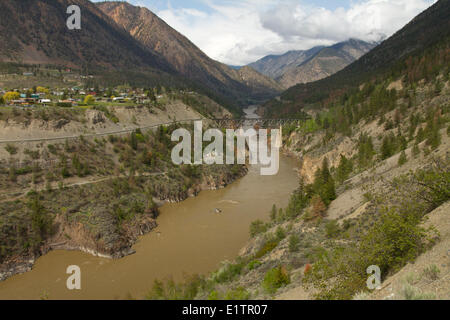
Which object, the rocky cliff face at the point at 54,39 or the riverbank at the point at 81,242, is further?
the rocky cliff face at the point at 54,39

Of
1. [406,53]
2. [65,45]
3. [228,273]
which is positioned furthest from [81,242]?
[65,45]

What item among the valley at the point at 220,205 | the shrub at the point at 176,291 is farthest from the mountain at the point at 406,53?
the shrub at the point at 176,291

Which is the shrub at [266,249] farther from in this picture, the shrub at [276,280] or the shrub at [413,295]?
the shrub at [413,295]

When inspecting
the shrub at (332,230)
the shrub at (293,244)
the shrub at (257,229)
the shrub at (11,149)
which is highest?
the shrub at (11,149)

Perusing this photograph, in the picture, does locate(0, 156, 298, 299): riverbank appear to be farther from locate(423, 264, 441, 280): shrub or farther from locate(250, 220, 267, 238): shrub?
locate(423, 264, 441, 280): shrub

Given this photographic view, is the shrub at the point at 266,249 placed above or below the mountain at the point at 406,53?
below

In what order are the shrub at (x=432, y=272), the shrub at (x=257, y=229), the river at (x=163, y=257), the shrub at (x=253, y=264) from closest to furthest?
the shrub at (x=432, y=272)
the shrub at (x=253, y=264)
the river at (x=163, y=257)
the shrub at (x=257, y=229)
